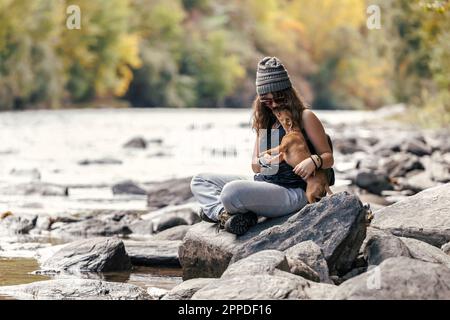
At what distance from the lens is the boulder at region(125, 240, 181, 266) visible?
8.23 m

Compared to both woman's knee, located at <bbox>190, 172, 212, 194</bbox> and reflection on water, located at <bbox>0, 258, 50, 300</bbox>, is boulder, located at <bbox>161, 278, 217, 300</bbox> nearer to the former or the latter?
woman's knee, located at <bbox>190, 172, 212, 194</bbox>

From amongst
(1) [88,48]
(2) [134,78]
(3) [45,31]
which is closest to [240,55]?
(2) [134,78]

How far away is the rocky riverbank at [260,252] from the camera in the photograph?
555cm

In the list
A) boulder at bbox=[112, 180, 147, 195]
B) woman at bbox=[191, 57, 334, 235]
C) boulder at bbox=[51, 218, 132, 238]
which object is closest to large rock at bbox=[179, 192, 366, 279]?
woman at bbox=[191, 57, 334, 235]

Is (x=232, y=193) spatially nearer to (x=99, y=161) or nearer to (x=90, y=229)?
(x=90, y=229)

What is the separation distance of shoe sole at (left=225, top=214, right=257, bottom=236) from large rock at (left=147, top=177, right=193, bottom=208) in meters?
6.10

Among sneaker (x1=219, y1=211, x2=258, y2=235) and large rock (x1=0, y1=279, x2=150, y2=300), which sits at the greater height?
sneaker (x1=219, y1=211, x2=258, y2=235)

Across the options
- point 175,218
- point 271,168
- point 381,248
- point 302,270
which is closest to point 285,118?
point 271,168

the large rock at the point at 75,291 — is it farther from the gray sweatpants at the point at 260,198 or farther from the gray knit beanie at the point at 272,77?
the gray knit beanie at the point at 272,77

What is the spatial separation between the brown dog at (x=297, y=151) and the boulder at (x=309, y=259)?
634 mm

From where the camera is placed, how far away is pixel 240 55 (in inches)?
3410

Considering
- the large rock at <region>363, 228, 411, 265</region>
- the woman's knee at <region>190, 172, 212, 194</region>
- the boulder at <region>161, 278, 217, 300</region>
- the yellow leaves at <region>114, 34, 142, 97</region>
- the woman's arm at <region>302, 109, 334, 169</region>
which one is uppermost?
the woman's arm at <region>302, 109, 334, 169</region>

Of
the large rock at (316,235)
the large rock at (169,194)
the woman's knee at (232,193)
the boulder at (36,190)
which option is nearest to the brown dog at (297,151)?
the large rock at (316,235)

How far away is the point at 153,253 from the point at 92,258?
2.02 feet
